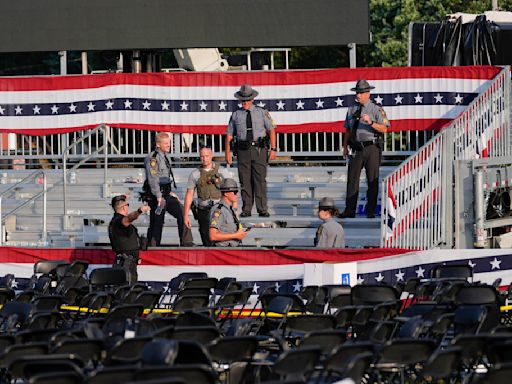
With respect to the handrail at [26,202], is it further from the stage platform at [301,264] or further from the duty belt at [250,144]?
the duty belt at [250,144]

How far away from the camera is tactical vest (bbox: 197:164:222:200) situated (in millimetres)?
21469

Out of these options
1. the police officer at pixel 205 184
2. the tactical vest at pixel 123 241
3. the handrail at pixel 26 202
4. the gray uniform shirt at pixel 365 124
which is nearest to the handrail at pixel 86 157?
the handrail at pixel 26 202

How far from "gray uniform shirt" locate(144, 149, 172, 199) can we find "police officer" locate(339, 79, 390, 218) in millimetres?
2301

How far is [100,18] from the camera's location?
1057 inches

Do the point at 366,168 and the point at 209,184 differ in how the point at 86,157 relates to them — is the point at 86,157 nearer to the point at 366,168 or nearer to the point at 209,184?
the point at 209,184

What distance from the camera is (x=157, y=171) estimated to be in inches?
854

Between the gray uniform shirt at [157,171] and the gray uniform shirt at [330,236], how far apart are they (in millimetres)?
2217

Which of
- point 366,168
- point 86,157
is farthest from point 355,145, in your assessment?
point 86,157

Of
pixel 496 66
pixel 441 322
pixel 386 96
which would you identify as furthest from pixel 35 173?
pixel 441 322

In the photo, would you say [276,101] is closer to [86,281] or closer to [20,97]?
[20,97]

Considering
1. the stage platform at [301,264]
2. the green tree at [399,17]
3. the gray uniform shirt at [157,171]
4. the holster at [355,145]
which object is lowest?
the stage platform at [301,264]

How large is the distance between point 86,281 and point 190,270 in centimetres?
206

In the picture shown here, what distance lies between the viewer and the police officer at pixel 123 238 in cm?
2027

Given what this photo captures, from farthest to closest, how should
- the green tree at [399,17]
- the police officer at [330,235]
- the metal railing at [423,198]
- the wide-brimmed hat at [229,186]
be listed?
the green tree at [399,17] < the metal railing at [423,198] < the police officer at [330,235] < the wide-brimmed hat at [229,186]
